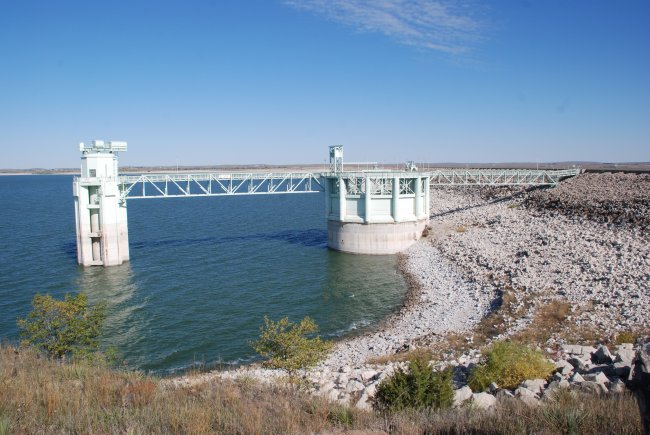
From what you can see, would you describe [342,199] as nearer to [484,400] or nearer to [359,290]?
[359,290]

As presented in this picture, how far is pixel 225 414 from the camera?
8773 millimetres

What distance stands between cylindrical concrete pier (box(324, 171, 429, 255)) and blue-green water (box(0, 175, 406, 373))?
1.49 m

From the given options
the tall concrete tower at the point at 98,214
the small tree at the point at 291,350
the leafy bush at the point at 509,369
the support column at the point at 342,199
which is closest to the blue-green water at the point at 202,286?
the tall concrete tower at the point at 98,214

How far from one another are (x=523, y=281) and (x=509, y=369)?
15.0m

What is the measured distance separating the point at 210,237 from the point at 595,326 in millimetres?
37232

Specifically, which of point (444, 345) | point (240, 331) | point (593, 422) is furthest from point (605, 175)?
point (593, 422)

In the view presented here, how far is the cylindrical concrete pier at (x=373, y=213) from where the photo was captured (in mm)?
41281

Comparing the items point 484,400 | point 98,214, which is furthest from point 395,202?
point 484,400

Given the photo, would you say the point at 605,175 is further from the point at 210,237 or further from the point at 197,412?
the point at 197,412

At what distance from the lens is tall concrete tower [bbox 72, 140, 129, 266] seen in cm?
3666

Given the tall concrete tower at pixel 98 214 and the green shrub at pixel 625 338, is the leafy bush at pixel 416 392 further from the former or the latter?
the tall concrete tower at pixel 98 214

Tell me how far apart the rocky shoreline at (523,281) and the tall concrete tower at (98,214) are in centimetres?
2140

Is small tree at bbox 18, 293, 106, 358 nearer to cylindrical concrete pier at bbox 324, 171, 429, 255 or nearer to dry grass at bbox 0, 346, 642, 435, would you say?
dry grass at bbox 0, 346, 642, 435

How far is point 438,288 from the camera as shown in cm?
3000
